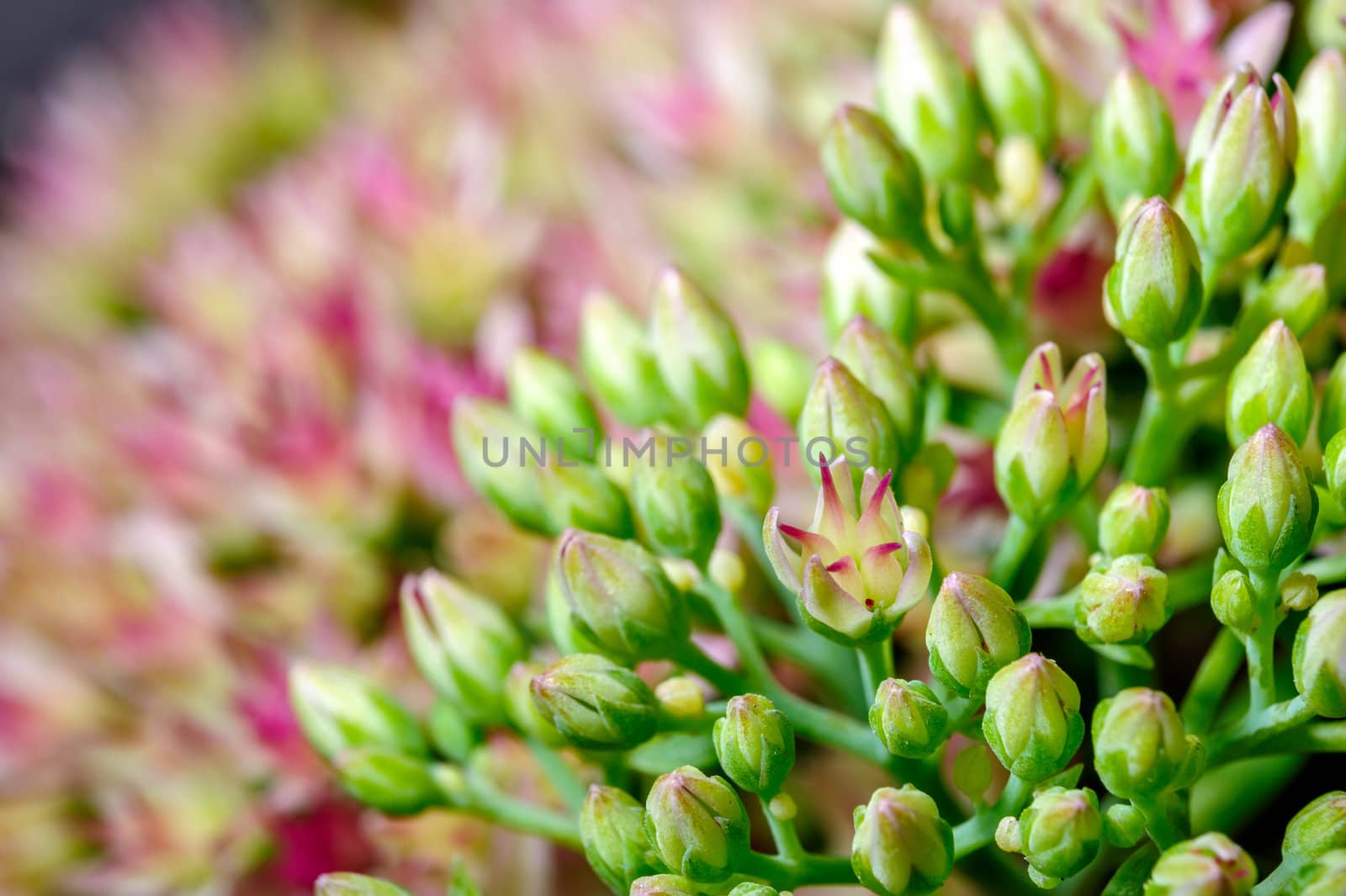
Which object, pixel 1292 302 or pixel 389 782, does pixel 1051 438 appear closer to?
pixel 1292 302

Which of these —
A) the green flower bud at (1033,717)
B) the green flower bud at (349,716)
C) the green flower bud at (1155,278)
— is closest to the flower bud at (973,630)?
the green flower bud at (1033,717)

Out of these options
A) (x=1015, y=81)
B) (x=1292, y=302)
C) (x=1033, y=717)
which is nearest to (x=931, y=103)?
(x=1015, y=81)

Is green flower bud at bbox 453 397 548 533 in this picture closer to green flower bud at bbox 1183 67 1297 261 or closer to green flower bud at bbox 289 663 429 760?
green flower bud at bbox 289 663 429 760

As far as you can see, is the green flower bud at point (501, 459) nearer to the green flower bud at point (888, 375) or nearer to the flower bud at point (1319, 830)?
the green flower bud at point (888, 375)

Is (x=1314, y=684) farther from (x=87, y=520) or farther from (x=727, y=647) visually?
(x=87, y=520)

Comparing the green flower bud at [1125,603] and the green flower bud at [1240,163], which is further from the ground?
A: the green flower bud at [1240,163]
